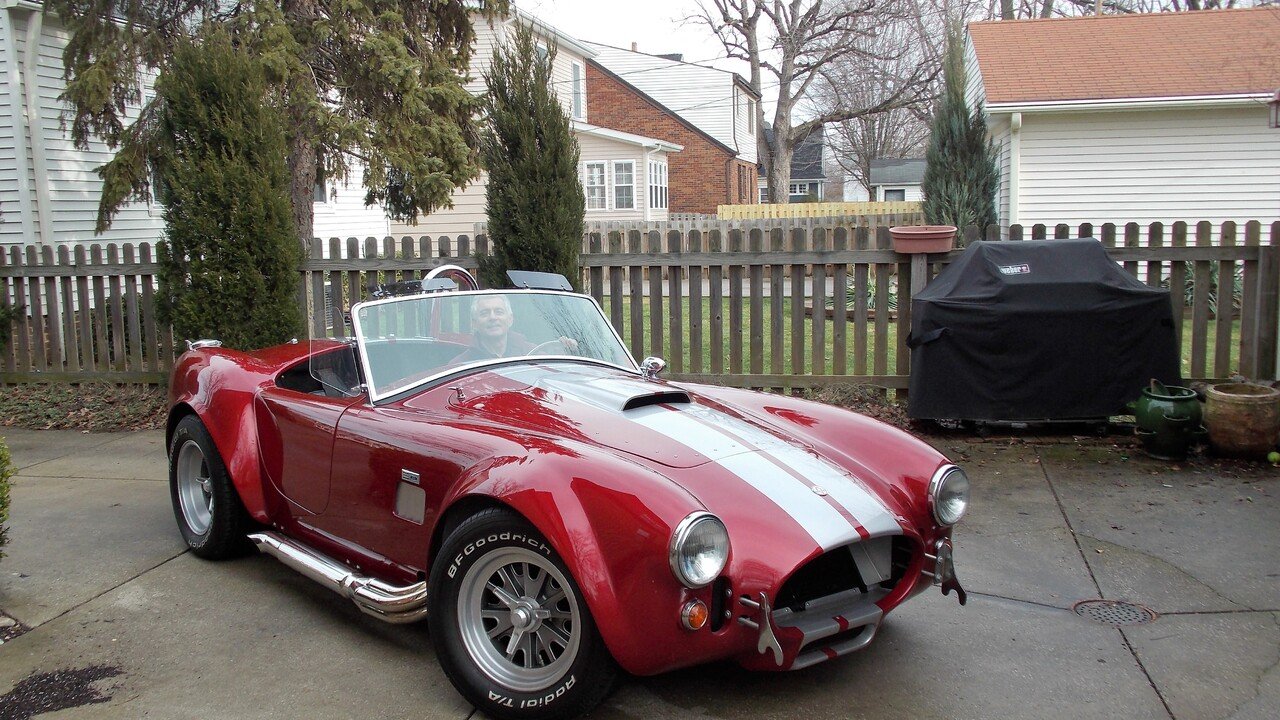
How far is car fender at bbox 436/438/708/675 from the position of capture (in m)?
2.82

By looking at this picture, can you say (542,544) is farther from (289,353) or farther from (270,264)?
(270,264)

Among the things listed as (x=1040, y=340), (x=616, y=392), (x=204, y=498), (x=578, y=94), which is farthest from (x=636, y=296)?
(x=578, y=94)

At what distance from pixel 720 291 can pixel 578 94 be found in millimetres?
24312

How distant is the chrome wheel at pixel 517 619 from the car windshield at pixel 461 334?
1.17 meters

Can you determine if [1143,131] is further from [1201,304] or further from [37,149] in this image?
[37,149]

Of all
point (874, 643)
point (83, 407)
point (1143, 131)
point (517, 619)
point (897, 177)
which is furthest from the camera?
point (897, 177)

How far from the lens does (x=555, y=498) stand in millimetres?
3008

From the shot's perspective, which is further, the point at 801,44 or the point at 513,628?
the point at 801,44

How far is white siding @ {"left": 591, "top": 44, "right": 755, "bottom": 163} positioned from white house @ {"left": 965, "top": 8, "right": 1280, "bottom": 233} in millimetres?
23656

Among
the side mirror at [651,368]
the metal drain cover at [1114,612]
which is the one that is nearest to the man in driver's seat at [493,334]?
the side mirror at [651,368]

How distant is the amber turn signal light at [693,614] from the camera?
280 centimetres

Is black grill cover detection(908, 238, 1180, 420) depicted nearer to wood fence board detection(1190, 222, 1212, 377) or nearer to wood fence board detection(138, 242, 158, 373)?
wood fence board detection(1190, 222, 1212, 377)

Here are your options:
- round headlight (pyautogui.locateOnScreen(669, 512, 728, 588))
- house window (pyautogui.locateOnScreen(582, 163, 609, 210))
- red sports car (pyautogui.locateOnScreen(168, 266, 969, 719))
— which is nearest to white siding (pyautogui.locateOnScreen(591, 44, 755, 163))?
house window (pyautogui.locateOnScreen(582, 163, 609, 210))

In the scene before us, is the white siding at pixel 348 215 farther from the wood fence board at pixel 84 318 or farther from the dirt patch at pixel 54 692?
the dirt patch at pixel 54 692
